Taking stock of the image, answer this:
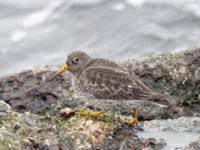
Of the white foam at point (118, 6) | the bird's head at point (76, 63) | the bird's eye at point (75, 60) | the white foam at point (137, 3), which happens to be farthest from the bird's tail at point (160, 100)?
the white foam at point (118, 6)

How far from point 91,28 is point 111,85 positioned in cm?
838

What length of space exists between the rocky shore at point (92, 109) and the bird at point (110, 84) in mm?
101

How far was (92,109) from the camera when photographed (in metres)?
7.90

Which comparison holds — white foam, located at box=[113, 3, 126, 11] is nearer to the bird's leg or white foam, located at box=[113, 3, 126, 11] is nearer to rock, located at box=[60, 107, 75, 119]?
the bird's leg

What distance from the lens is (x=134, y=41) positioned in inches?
588

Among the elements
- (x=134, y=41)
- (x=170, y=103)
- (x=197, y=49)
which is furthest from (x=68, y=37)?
(x=170, y=103)

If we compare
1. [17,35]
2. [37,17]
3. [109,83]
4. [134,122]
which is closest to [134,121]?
[134,122]

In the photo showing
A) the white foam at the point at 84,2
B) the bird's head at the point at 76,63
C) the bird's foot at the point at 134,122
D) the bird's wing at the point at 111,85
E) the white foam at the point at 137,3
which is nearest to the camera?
the bird's foot at the point at 134,122

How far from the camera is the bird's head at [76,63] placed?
26.5ft

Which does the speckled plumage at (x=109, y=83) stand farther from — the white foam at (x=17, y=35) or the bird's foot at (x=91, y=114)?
the white foam at (x=17, y=35)

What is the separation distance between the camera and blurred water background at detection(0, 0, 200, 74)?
571 inches

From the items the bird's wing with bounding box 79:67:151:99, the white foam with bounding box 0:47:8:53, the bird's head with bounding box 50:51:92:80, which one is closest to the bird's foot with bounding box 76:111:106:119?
the bird's wing with bounding box 79:67:151:99

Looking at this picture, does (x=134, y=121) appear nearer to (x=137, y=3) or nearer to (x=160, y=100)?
(x=160, y=100)

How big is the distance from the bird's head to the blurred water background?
18.4 feet
